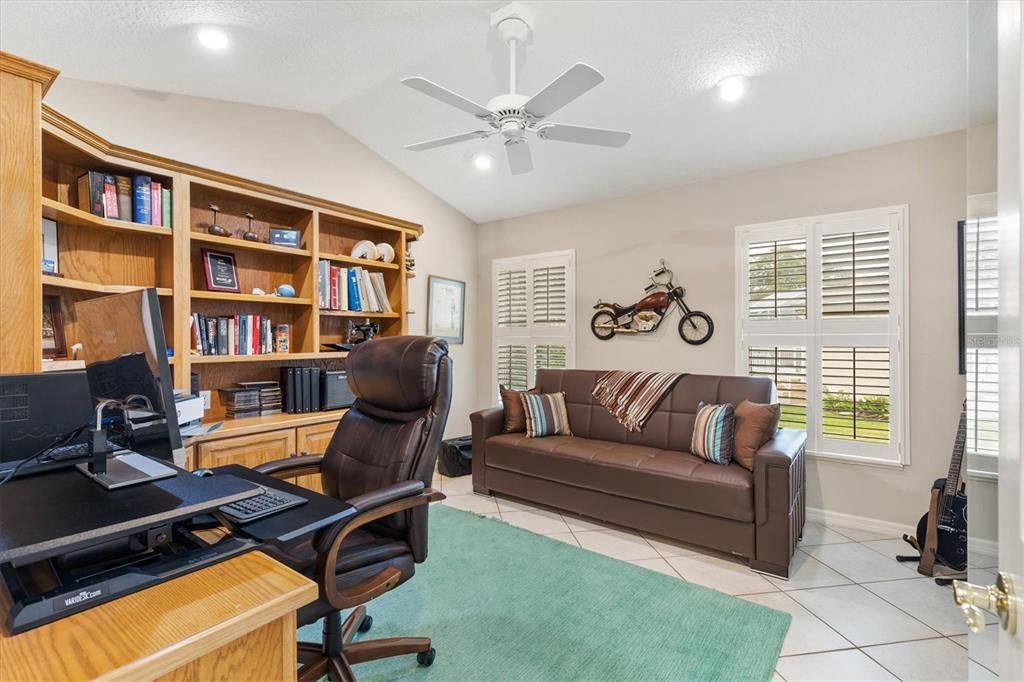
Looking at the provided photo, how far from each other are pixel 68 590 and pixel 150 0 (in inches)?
93.6

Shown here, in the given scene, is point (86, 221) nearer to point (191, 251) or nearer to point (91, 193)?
point (91, 193)

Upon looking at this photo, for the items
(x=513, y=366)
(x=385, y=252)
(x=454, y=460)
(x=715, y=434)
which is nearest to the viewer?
(x=715, y=434)

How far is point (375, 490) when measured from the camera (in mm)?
1667

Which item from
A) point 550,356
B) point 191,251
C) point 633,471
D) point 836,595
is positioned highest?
point 191,251

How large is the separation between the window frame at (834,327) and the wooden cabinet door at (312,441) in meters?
3.13

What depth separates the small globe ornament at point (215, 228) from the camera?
2.85 metres

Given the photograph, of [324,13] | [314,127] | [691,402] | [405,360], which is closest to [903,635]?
[691,402]

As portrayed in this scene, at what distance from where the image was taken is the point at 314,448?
10.2ft

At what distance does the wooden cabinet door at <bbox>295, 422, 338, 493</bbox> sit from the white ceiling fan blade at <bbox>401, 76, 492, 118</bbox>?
2156mm

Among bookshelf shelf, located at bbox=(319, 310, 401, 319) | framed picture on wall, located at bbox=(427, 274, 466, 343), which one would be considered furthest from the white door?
framed picture on wall, located at bbox=(427, 274, 466, 343)

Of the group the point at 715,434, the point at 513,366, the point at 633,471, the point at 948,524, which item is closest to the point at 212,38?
the point at 633,471

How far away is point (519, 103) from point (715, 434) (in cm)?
231

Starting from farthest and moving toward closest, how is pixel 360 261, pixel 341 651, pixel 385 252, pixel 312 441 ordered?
pixel 385 252, pixel 360 261, pixel 312 441, pixel 341 651

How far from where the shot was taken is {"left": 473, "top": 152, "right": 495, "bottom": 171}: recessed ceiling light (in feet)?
11.9
